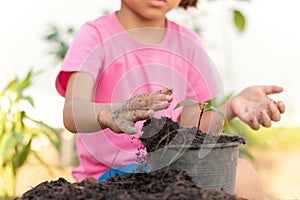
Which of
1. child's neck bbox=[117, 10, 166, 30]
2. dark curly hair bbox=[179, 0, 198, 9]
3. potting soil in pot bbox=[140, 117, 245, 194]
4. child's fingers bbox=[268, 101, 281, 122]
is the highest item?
dark curly hair bbox=[179, 0, 198, 9]

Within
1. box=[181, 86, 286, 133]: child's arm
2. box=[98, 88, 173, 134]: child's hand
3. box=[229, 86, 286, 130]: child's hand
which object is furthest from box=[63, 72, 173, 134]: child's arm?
box=[229, 86, 286, 130]: child's hand

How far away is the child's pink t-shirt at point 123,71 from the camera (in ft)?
6.82

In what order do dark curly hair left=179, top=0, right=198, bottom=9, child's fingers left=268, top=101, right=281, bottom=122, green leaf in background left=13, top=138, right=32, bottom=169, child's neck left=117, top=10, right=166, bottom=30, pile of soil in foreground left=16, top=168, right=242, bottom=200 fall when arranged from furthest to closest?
green leaf in background left=13, top=138, right=32, bottom=169 → dark curly hair left=179, top=0, right=198, bottom=9 → child's neck left=117, top=10, right=166, bottom=30 → child's fingers left=268, top=101, right=281, bottom=122 → pile of soil in foreground left=16, top=168, right=242, bottom=200

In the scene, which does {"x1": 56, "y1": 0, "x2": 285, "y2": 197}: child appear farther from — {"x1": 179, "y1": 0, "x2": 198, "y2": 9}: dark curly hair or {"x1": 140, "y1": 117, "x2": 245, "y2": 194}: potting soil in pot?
{"x1": 140, "y1": 117, "x2": 245, "y2": 194}: potting soil in pot

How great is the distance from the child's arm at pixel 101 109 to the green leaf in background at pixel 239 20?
1086mm

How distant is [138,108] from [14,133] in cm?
192

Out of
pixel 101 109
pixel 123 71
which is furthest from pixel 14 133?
pixel 101 109

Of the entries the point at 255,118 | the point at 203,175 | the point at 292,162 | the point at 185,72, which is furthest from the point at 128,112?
the point at 292,162

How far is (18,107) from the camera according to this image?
3125 mm

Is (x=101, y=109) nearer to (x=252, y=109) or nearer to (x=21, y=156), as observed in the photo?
(x=252, y=109)

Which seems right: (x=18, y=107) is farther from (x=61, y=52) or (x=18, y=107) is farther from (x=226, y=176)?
(x=226, y=176)

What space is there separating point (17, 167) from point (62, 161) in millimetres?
901

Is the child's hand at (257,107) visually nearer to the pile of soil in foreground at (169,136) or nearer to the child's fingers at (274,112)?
the child's fingers at (274,112)

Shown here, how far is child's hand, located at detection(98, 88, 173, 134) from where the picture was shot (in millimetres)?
1255
